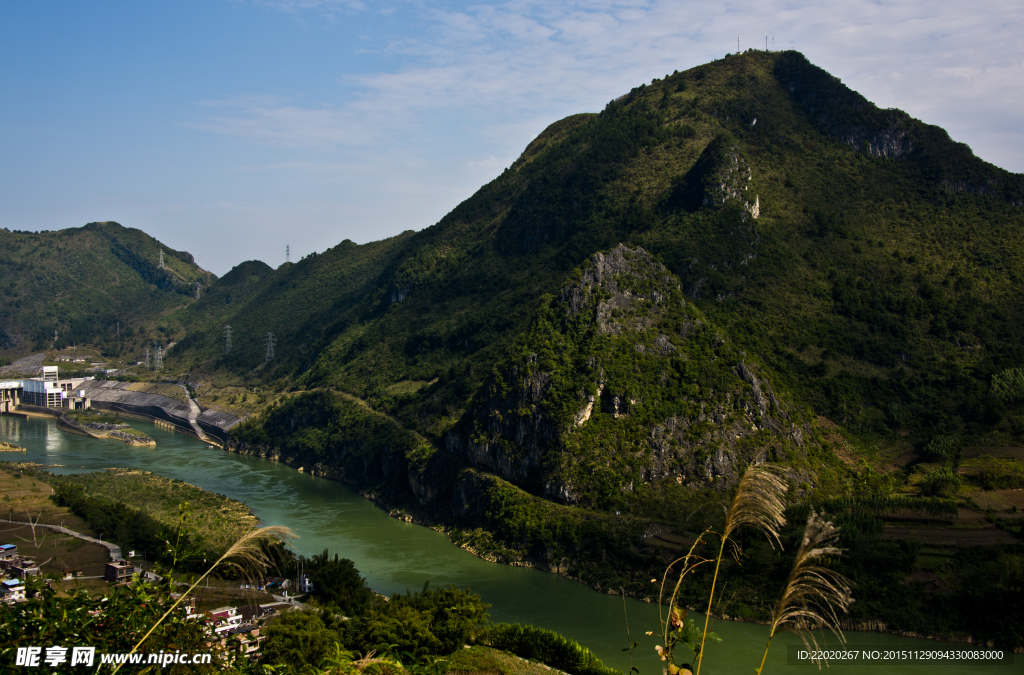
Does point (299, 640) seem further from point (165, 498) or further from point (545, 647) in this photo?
point (165, 498)

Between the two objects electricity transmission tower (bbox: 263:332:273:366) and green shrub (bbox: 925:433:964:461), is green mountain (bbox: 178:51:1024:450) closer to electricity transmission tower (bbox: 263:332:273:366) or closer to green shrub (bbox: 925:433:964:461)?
green shrub (bbox: 925:433:964:461)

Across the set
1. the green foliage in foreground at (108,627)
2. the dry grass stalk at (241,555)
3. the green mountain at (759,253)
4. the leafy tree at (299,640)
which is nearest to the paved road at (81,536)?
the leafy tree at (299,640)

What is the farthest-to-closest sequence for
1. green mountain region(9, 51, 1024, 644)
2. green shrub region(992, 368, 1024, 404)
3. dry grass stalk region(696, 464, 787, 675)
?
1. green shrub region(992, 368, 1024, 404)
2. green mountain region(9, 51, 1024, 644)
3. dry grass stalk region(696, 464, 787, 675)

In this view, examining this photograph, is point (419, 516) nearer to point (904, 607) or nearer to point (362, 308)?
point (904, 607)

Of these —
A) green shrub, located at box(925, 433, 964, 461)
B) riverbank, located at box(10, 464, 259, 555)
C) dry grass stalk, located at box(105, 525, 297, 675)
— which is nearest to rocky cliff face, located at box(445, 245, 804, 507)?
green shrub, located at box(925, 433, 964, 461)

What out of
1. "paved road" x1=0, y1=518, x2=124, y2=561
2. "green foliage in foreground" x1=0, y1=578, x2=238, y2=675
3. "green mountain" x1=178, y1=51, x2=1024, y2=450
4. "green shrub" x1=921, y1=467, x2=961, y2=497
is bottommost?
"paved road" x1=0, y1=518, x2=124, y2=561

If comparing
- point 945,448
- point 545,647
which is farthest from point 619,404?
point 545,647

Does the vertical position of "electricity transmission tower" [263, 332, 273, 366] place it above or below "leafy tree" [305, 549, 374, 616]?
above
